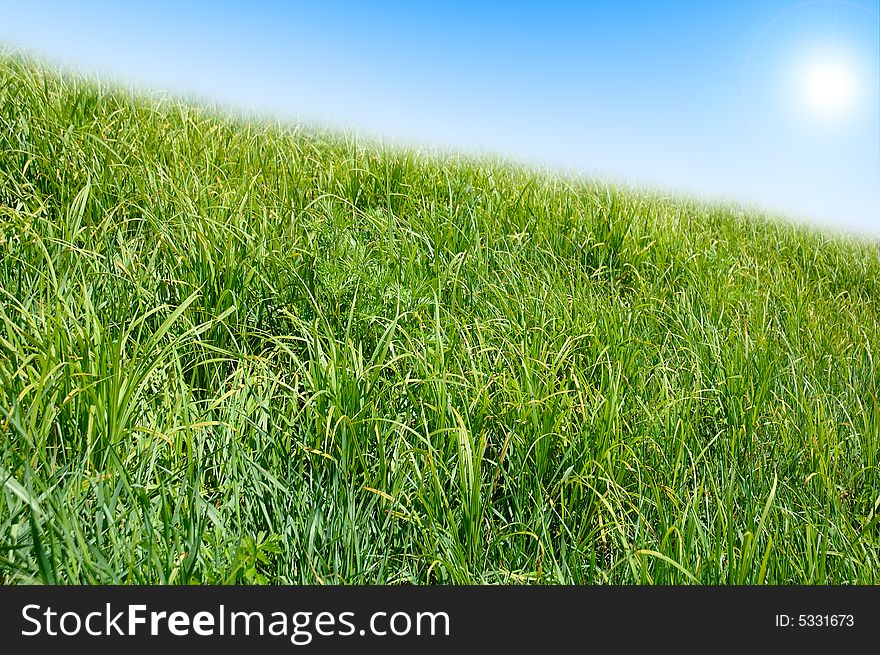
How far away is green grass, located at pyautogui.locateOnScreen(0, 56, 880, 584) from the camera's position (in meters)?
1.30

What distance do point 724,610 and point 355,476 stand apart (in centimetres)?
82

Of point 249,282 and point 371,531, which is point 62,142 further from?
point 371,531

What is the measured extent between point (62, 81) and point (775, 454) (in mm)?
3401

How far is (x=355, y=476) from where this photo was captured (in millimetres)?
1410

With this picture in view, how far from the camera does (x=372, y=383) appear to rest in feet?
5.39

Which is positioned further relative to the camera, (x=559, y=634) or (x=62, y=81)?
(x=62, y=81)

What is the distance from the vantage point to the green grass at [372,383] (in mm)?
1301

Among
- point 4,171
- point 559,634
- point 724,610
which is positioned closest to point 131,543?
point 559,634

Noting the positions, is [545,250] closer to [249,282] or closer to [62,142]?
[249,282]

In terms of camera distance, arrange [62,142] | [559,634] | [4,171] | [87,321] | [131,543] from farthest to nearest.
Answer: [62,142] < [4,171] < [87,321] < [131,543] < [559,634]

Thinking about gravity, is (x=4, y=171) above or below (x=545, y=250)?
above

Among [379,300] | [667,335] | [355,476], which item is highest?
[379,300]

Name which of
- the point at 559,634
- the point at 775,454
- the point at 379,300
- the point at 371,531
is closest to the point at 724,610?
the point at 559,634

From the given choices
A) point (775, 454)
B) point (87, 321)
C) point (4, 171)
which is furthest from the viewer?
point (4, 171)
